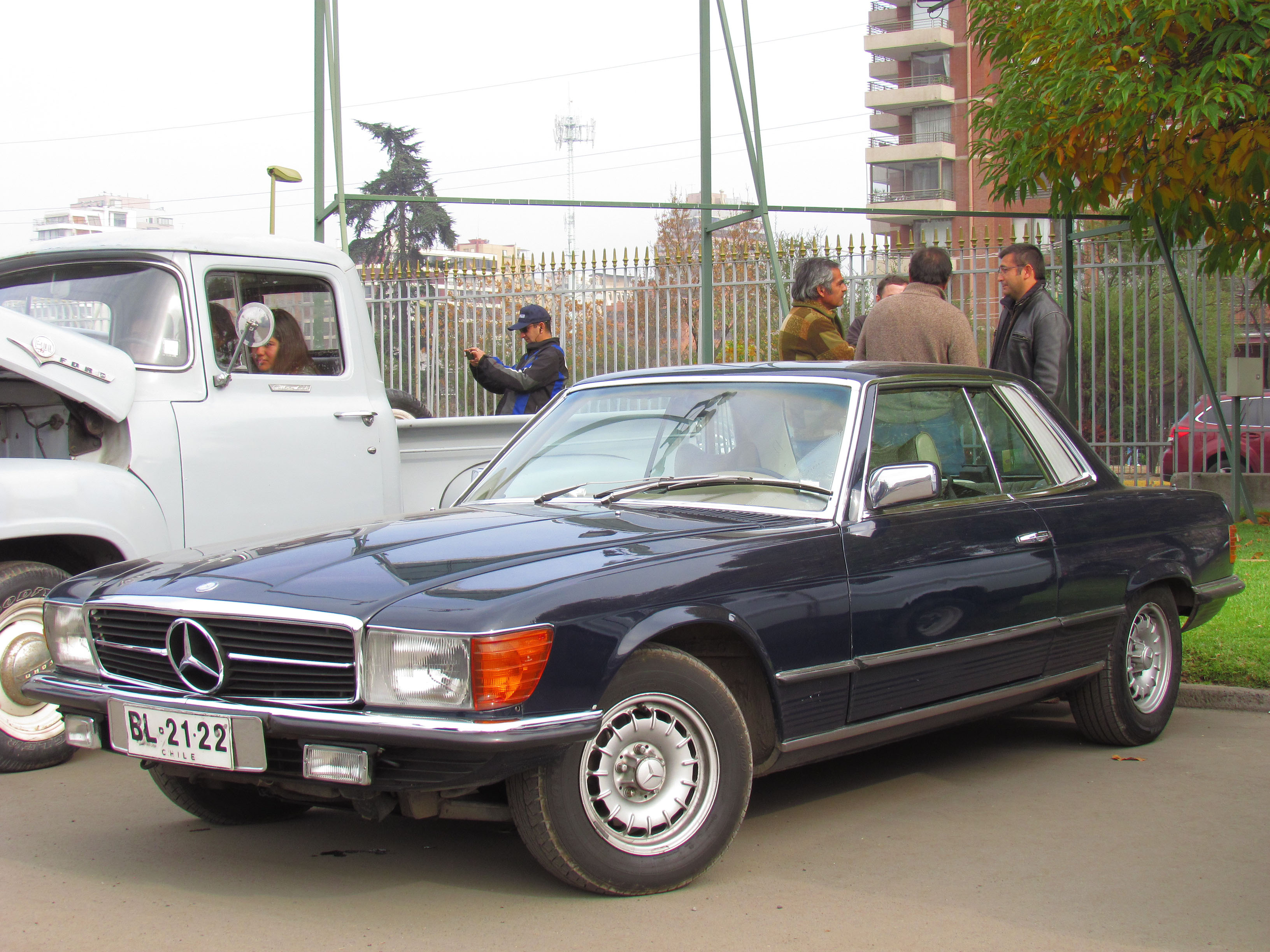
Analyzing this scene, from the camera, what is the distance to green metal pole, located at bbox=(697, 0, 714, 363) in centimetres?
1069

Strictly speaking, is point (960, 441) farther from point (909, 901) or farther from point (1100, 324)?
point (1100, 324)

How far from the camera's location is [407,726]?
325 centimetres

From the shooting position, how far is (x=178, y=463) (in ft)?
19.0

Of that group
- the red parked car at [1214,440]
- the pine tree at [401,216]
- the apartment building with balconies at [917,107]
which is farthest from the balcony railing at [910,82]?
the red parked car at [1214,440]

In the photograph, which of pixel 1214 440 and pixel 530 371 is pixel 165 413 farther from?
pixel 1214 440

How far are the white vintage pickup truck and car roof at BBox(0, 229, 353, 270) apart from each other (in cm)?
1

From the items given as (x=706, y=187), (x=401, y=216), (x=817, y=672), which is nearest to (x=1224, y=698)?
(x=817, y=672)

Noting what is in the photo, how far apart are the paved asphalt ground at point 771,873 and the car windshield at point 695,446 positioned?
1.15m

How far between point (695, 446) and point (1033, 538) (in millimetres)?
1322

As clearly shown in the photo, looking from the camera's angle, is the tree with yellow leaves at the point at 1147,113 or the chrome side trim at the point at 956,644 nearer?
the chrome side trim at the point at 956,644

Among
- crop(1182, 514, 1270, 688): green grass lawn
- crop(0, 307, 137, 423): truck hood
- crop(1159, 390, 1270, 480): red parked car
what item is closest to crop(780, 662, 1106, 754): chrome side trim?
crop(1182, 514, 1270, 688): green grass lawn

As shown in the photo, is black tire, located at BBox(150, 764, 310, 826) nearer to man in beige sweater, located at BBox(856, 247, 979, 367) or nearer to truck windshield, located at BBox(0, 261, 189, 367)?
truck windshield, located at BBox(0, 261, 189, 367)

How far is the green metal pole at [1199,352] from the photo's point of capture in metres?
11.2

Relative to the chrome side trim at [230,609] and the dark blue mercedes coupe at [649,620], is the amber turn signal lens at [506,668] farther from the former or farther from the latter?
the chrome side trim at [230,609]
